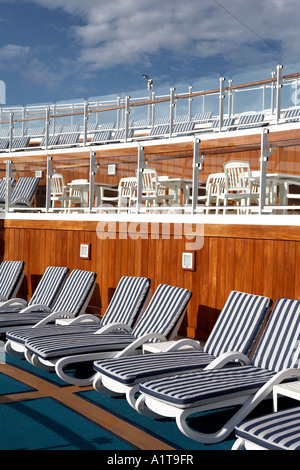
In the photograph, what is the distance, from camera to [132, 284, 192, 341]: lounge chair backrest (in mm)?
5677

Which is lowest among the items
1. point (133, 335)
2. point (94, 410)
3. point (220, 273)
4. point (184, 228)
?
point (94, 410)

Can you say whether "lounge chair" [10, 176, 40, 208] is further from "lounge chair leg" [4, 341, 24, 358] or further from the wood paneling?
"lounge chair leg" [4, 341, 24, 358]

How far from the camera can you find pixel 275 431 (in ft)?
10.4

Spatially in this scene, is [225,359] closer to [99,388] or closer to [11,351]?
[99,388]

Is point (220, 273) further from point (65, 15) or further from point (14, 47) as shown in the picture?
point (65, 15)

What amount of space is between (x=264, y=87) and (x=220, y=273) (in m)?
9.15

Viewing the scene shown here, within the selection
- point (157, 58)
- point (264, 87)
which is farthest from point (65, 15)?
point (264, 87)

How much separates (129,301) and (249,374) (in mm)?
2328

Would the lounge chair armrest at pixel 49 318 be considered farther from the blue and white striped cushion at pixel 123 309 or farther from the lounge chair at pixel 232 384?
the lounge chair at pixel 232 384

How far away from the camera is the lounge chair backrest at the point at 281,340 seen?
174 inches

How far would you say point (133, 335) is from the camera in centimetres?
586

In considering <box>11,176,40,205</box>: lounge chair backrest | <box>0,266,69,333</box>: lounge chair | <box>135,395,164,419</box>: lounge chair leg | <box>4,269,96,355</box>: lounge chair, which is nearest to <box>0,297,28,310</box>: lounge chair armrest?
<box>0,266,69,333</box>: lounge chair

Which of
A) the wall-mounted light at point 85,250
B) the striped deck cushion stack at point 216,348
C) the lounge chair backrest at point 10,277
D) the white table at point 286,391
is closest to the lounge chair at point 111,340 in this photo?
the striped deck cushion stack at point 216,348

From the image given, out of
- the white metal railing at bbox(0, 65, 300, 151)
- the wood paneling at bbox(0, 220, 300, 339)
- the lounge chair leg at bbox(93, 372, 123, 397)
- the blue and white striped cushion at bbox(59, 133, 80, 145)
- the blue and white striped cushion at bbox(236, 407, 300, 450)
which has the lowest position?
the lounge chair leg at bbox(93, 372, 123, 397)
